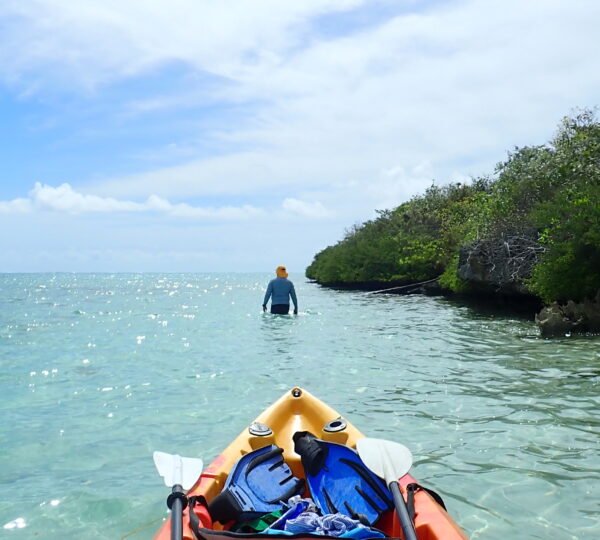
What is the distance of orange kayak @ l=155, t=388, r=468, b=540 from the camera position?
3.02 meters

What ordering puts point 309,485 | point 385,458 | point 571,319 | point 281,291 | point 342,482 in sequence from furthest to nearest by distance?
point 281,291 → point 571,319 → point 309,485 → point 342,482 → point 385,458

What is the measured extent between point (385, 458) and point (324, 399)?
15.0ft

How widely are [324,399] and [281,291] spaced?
432 inches

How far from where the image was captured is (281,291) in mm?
19141

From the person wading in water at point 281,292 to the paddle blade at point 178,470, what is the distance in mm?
14044

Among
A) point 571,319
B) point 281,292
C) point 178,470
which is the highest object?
point 281,292

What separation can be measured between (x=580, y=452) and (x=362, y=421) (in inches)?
90.7

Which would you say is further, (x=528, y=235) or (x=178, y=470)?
(x=528, y=235)

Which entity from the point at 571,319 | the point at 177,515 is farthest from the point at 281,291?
the point at 177,515

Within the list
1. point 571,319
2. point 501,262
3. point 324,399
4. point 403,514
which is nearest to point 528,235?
point 501,262

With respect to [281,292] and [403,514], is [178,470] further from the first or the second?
[281,292]

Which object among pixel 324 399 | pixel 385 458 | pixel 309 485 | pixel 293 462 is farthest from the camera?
pixel 324 399

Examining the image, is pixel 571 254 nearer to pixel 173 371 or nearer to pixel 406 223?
pixel 173 371

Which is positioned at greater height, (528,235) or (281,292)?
(528,235)
